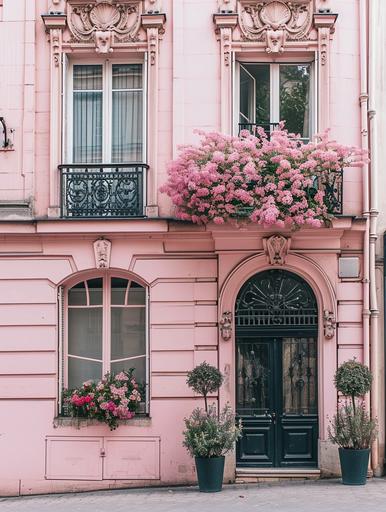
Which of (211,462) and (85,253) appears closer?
(211,462)

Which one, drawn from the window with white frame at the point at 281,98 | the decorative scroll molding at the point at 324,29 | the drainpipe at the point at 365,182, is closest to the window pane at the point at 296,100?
the window with white frame at the point at 281,98

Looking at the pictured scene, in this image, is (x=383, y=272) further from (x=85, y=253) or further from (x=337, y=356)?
(x=85, y=253)

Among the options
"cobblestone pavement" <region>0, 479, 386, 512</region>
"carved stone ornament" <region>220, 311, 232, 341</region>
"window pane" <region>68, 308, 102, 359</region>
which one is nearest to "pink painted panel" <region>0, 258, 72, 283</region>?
"window pane" <region>68, 308, 102, 359</region>

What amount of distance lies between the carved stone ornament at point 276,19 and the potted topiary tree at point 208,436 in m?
5.47

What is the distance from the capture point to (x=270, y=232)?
14.6 metres

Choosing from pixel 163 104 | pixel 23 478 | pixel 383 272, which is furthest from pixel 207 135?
pixel 23 478

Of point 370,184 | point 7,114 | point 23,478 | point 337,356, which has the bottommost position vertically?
point 23,478

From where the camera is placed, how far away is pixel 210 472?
44.9 ft

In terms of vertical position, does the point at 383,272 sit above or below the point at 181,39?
below

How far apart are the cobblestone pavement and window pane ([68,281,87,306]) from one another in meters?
3.17

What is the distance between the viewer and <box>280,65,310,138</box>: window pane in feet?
50.0

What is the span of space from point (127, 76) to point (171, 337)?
4.55m

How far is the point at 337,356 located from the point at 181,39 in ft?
19.2

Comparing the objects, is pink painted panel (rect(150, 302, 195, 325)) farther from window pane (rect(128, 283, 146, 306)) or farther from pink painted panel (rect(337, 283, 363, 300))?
pink painted panel (rect(337, 283, 363, 300))
